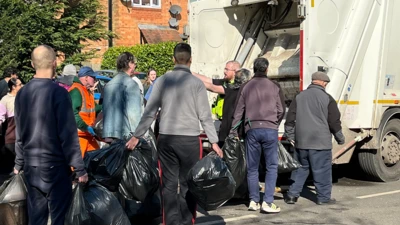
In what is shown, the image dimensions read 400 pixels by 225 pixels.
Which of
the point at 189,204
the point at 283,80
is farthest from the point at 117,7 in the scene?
the point at 189,204

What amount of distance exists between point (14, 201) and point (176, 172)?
1346mm

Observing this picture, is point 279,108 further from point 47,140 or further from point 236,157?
point 47,140

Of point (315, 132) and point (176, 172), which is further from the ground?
point (315, 132)

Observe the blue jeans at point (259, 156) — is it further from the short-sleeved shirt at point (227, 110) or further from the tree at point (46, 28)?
the tree at point (46, 28)

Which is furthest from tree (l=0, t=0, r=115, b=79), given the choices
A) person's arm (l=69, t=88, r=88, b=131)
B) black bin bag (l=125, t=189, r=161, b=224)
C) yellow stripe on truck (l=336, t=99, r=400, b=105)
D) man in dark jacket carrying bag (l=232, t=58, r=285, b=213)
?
yellow stripe on truck (l=336, t=99, r=400, b=105)

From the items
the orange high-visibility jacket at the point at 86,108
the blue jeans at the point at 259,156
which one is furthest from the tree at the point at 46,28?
the blue jeans at the point at 259,156

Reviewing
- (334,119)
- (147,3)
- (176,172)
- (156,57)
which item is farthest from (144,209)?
(147,3)

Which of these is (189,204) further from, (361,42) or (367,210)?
(361,42)

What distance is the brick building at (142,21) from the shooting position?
22.9 meters

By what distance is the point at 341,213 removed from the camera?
6.88 meters

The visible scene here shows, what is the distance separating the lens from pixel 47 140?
14.6 ft

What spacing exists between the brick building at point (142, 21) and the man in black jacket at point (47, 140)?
17.7 m

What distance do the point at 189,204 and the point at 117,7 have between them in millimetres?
18116

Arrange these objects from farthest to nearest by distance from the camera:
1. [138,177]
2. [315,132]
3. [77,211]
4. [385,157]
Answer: [385,157]
[315,132]
[138,177]
[77,211]
